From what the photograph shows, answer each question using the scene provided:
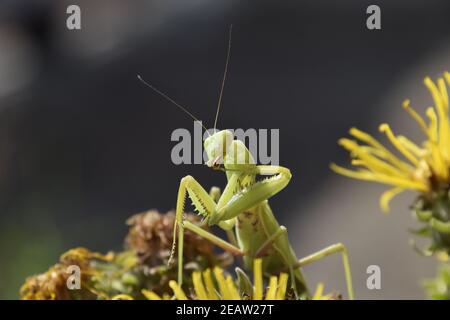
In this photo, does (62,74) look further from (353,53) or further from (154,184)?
(353,53)

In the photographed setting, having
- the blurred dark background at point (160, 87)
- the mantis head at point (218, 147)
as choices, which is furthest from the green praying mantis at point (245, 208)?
the blurred dark background at point (160, 87)

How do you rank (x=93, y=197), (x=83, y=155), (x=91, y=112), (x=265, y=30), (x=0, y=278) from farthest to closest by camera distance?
(x=265, y=30) < (x=91, y=112) < (x=83, y=155) < (x=93, y=197) < (x=0, y=278)

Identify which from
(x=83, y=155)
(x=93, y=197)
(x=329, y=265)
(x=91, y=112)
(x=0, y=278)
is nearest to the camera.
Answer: (x=0, y=278)

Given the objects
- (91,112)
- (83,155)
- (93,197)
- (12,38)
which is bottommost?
(93,197)

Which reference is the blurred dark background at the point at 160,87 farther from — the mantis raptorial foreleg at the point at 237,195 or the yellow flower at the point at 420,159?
the yellow flower at the point at 420,159

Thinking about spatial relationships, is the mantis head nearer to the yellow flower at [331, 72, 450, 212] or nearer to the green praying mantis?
the green praying mantis

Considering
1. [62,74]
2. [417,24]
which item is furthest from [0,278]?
[417,24]

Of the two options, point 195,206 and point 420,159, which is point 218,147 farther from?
point 420,159
